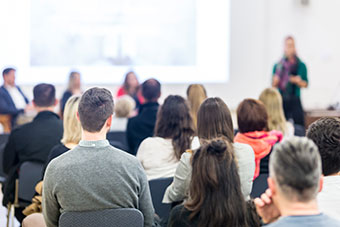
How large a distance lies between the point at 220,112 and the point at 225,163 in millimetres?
713

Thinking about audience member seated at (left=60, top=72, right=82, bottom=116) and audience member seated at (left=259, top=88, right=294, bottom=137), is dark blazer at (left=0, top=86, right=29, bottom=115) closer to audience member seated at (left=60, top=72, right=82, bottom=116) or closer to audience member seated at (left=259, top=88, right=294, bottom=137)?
audience member seated at (left=60, top=72, right=82, bottom=116)

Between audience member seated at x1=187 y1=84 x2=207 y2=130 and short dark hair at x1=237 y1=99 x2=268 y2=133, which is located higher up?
audience member seated at x1=187 y1=84 x2=207 y2=130

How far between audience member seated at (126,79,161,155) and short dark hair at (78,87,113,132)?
2.00 metres

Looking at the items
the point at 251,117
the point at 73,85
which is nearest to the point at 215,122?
the point at 251,117

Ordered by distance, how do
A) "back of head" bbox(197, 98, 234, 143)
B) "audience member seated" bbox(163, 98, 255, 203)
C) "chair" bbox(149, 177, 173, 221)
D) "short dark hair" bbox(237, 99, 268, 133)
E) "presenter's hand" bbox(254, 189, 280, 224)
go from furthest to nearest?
"short dark hair" bbox(237, 99, 268, 133) < "chair" bbox(149, 177, 173, 221) < "back of head" bbox(197, 98, 234, 143) < "audience member seated" bbox(163, 98, 255, 203) < "presenter's hand" bbox(254, 189, 280, 224)

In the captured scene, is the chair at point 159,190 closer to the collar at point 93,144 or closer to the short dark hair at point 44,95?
the collar at point 93,144

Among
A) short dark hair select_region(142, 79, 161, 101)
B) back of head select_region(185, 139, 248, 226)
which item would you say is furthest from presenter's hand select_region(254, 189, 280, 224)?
short dark hair select_region(142, 79, 161, 101)

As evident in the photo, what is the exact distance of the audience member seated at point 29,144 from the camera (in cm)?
354

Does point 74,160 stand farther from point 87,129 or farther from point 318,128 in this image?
point 318,128

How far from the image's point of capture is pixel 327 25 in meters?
8.40

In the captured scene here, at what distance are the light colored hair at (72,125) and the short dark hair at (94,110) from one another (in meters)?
0.81

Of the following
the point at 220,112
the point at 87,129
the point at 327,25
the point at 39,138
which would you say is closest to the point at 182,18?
the point at 327,25

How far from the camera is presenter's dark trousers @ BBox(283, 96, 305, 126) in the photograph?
6680 millimetres

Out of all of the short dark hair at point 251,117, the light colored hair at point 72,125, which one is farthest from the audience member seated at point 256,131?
the light colored hair at point 72,125
